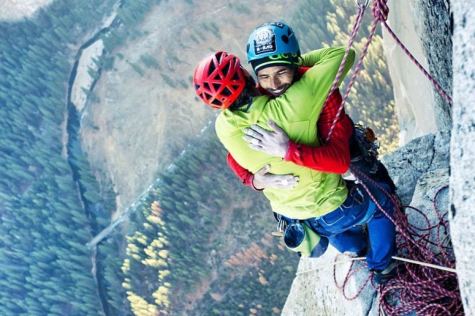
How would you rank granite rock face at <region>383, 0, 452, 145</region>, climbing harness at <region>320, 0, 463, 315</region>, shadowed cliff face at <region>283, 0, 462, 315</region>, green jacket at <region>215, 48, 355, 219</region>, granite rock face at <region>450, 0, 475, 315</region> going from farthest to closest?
shadowed cliff face at <region>283, 0, 462, 315</region>, granite rock face at <region>383, 0, 452, 145</region>, climbing harness at <region>320, 0, 463, 315</region>, green jacket at <region>215, 48, 355, 219</region>, granite rock face at <region>450, 0, 475, 315</region>

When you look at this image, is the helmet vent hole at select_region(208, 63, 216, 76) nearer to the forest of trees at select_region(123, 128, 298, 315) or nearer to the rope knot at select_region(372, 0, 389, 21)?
the rope knot at select_region(372, 0, 389, 21)

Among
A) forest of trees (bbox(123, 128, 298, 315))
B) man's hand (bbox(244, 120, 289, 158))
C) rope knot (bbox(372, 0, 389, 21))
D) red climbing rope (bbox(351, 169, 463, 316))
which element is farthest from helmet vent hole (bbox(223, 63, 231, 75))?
forest of trees (bbox(123, 128, 298, 315))

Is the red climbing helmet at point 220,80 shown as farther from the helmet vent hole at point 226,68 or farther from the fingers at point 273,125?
the fingers at point 273,125

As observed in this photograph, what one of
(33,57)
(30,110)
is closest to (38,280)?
(30,110)

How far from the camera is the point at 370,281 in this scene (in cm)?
389

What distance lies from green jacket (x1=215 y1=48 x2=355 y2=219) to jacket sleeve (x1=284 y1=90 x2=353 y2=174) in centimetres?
9

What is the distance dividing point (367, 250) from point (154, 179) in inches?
881

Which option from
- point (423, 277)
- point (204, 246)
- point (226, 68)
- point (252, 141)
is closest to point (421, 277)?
point (423, 277)

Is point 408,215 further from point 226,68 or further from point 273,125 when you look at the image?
point 226,68

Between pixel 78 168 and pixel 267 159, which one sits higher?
pixel 267 159

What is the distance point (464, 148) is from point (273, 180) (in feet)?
4.34

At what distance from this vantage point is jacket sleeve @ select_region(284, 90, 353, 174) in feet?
8.14

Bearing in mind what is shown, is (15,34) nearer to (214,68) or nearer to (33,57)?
(33,57)

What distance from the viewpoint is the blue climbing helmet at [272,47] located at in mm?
2467
